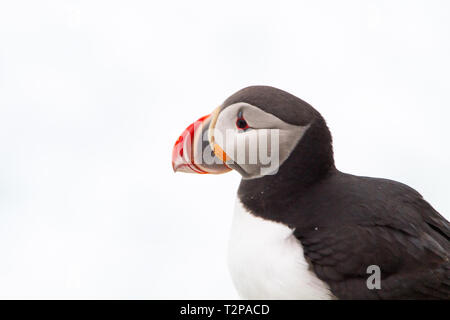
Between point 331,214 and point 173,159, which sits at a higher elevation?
point 173,159

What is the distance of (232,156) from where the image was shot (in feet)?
7.45

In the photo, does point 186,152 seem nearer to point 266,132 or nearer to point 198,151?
point 198,151

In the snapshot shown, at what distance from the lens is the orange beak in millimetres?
2406

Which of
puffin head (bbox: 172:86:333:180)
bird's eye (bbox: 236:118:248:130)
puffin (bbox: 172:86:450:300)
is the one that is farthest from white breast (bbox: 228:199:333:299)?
bird's eye (bbox: 236:118:248:130)

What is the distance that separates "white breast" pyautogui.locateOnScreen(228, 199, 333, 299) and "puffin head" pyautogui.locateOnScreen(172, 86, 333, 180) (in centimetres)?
20

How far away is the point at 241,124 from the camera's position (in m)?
2.24

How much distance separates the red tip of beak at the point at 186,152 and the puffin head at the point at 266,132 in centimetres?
13

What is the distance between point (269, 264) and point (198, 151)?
57cm

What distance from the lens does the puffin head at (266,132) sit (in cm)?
216

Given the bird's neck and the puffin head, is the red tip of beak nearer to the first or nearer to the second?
the puffin head

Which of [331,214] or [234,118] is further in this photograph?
[234,118]

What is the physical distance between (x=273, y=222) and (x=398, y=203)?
435mm
